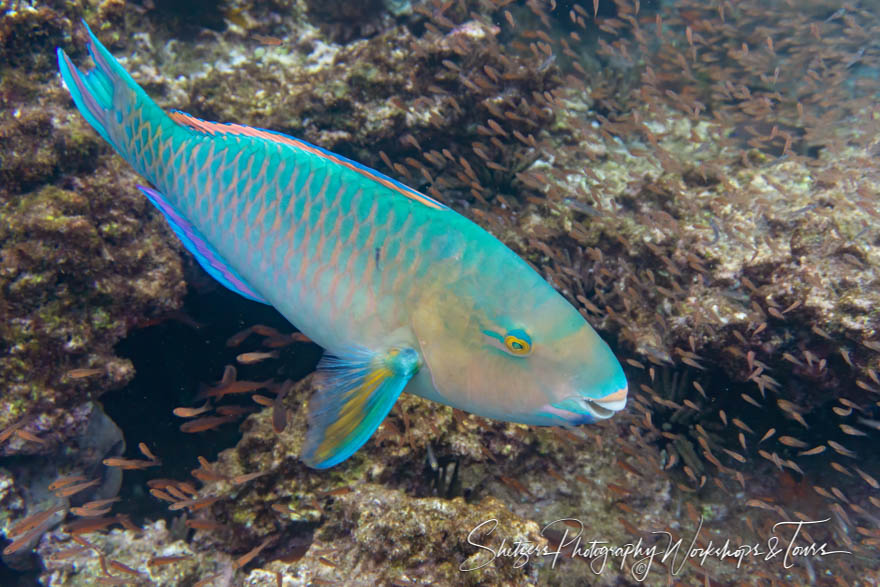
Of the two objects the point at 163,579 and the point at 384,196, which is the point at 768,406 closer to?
the point at 384,196

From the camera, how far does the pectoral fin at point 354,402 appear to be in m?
1.77

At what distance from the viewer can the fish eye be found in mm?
1735

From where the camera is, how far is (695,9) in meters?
8.45

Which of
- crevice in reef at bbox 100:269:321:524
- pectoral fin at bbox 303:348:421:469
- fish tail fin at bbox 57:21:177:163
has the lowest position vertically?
crevice in reef at bbox 100:269:321:524

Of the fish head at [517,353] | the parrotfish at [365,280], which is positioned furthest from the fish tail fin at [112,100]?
the fish head at [517,353]

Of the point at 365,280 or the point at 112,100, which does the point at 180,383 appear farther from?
the point at 365,280

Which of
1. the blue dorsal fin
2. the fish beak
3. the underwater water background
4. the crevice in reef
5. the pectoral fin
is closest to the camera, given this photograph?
the fish beak

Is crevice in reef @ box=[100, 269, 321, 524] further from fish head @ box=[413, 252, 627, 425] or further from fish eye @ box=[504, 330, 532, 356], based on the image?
fish eye @ box=[504, 330, 532, 356]

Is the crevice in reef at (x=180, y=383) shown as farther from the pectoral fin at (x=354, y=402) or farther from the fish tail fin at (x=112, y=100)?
the pectoral fin at (x=354, y=402)

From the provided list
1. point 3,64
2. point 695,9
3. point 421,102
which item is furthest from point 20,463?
point 695,9

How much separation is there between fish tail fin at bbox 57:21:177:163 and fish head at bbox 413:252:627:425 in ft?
6.21

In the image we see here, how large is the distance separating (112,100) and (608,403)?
9.85ft

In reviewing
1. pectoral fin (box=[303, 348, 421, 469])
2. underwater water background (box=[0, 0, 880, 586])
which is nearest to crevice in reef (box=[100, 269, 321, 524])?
underwater water background (box=[0, 0, 880, 586])

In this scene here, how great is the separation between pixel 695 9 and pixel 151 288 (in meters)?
10.2
